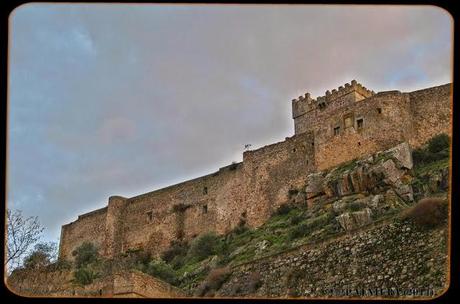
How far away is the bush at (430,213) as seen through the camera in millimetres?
15906

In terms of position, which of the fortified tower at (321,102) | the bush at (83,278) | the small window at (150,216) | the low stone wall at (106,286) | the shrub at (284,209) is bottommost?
the low stone wall at (106,286)

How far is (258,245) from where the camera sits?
87.8 ft

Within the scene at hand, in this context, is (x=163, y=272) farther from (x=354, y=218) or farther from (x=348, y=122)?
(x=348, y=122)

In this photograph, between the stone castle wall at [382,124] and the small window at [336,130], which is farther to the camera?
the small window at [336,130]

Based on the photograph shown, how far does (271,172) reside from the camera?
32469 millimetres

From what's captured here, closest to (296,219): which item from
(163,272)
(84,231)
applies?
(163,272)

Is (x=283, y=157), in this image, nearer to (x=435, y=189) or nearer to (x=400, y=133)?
(x=400, y=133)

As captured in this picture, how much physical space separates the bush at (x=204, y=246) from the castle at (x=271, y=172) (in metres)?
1.12

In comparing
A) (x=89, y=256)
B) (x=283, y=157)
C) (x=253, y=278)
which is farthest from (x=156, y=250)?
(x=253, y=278)

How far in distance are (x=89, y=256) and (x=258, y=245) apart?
1418 cm

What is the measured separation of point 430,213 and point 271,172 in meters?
16.6

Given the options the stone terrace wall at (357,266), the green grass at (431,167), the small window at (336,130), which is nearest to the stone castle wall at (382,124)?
the small window at (336,130)

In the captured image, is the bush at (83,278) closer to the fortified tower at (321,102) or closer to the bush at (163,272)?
the bush at (163,272)

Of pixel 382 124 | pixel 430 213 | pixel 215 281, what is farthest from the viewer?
pixel 382 124
